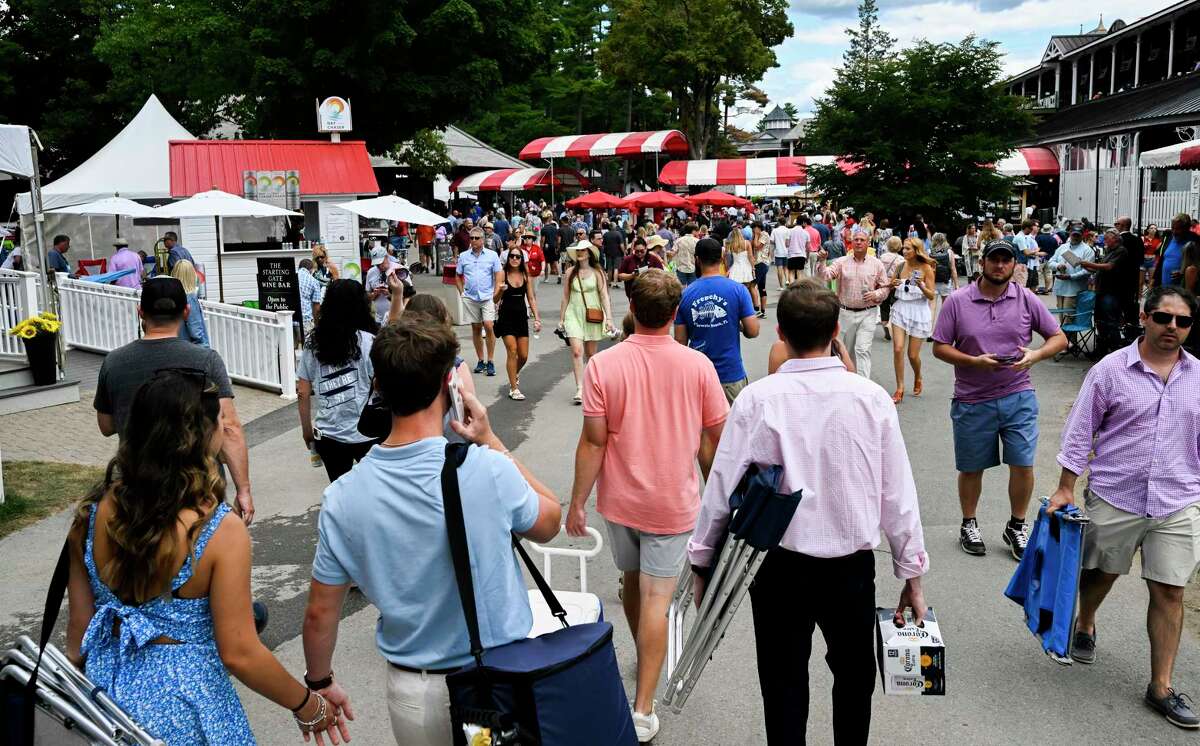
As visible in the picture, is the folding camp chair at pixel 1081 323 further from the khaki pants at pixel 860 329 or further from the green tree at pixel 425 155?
the green tree at pixel 425 155

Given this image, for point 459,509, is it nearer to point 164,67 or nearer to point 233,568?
point 233,568

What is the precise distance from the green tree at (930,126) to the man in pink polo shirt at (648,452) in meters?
23.6

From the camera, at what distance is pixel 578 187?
184ft

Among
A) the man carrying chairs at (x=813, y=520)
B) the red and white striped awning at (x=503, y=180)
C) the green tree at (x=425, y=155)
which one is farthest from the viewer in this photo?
the red and white striped awning at (x=503, y=180)

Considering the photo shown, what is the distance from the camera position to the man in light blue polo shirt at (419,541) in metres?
2.64

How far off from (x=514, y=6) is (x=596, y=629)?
2830cm

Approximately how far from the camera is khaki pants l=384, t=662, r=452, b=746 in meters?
2.71

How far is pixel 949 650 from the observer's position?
523 centimetres

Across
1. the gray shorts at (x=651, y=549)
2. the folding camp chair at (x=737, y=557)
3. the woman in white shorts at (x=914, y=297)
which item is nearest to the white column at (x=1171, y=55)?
the woman in white shorts at (x=914, y=297)

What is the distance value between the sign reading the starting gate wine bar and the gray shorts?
13.3 metres

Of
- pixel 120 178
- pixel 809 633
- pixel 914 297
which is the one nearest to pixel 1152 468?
pixel 809 633

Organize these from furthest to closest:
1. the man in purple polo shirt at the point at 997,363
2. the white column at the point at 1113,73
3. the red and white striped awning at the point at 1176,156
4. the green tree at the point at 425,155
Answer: the white column at the point at 1113,73 < the green tree at the point at 425,155 < the red and white striped awning at the point at 1176,156 < the man in purple polo shirt at the point at 997,363

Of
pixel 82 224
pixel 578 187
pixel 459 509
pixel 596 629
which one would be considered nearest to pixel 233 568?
pixel 459 509

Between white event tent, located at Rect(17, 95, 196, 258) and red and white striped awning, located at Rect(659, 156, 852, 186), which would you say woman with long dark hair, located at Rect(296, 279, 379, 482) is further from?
red and white striped awning, located at Rect(659, 156, 852, 186)
